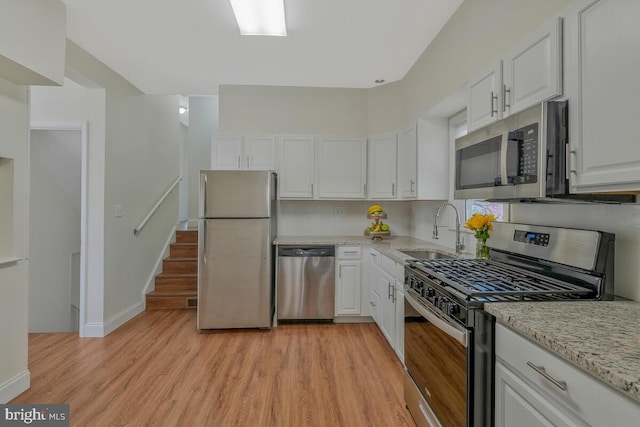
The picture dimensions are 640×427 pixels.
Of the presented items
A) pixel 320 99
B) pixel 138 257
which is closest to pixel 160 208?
pixel 138 257

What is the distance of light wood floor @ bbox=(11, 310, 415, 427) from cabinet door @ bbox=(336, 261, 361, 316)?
21 cm

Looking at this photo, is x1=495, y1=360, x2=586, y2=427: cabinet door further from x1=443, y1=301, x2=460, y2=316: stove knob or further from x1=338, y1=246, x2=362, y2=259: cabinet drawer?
x1=338, y1=246, x2=362, y2=259: cabinet drawer

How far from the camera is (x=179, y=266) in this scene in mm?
4406

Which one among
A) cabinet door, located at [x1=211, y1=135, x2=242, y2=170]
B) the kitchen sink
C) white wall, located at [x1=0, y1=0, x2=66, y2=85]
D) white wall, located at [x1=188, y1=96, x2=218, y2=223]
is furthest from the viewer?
white wall, located at [x1=188, y1=96, x2=218, y2=223]

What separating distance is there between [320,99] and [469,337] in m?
3.44

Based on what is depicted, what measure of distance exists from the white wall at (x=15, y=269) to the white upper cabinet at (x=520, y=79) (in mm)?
2907

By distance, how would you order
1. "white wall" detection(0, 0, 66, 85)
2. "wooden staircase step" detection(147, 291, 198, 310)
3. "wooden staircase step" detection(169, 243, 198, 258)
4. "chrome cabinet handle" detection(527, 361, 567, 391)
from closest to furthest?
"chrome cabinet handle" detection(527, 361, 567, 391) < "white wall" detection(0, 0, 66, 85) < "wooden staircase step" detection(147, 291, 198, 310) < "wooden staircase step" detection(169, 243, 198, 258)

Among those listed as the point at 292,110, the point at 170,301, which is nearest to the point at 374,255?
the point at 292,110

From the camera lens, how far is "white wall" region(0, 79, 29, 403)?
2045mm

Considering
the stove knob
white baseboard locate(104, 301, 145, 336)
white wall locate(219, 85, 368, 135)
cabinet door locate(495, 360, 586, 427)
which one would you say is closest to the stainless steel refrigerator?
white baseboard locate(104, 301, 145, 336)

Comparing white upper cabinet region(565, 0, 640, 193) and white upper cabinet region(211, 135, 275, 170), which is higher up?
A: white upper cabinet region(211, 135, 275, 170)

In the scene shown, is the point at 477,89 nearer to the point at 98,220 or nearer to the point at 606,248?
the point at 606,248

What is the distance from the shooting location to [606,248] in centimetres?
124

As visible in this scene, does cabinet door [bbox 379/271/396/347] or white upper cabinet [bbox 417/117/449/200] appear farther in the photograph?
white upper cabinet [bbox 417/117/449/200]
